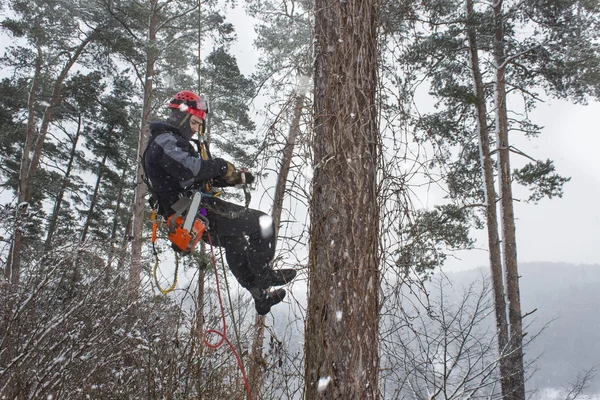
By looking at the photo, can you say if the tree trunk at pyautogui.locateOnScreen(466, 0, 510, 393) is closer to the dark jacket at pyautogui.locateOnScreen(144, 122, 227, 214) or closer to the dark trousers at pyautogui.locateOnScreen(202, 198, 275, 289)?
the dark trousers at pyautogui.locateOnScreen(202, 198, 275, 289)

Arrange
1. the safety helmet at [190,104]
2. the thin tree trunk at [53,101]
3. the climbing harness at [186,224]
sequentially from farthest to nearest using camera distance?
the thin tree trunk at [53,101], the safety helmet at [190,104], the climbing harness at [186,224]

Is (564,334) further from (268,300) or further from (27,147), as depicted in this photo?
(268,300)

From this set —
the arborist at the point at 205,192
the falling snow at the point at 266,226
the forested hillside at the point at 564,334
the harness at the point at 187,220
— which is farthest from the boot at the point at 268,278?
the forested hillside at the point at 564,334

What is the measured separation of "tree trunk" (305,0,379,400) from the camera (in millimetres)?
2047

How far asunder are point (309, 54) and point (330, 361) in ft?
5.89

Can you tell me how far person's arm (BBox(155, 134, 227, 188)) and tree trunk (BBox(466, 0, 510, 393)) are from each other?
739cm

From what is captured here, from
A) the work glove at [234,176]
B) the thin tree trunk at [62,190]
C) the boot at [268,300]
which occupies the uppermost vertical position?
the thin tree trunk at [62,190]

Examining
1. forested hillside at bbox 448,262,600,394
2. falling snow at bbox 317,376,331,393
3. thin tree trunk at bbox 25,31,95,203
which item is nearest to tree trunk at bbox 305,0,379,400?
falling snow at bbox 317,376,331,393

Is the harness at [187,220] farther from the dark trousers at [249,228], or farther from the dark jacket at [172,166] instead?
the dark trousers at [249,228]

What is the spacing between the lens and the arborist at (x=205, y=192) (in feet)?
10.3

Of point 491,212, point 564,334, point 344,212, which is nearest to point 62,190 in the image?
point 491,212

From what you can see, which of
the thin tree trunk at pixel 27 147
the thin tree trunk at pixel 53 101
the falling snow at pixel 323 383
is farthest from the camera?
the thin tree trunk at pixel 53 101

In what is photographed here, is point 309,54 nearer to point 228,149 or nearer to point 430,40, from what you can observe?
point 430,40

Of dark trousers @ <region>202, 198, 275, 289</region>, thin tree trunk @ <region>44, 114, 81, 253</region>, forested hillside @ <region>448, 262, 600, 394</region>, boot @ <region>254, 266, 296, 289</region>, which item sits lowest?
forested hillside @ <region>448, 262, 600, 394</region>
